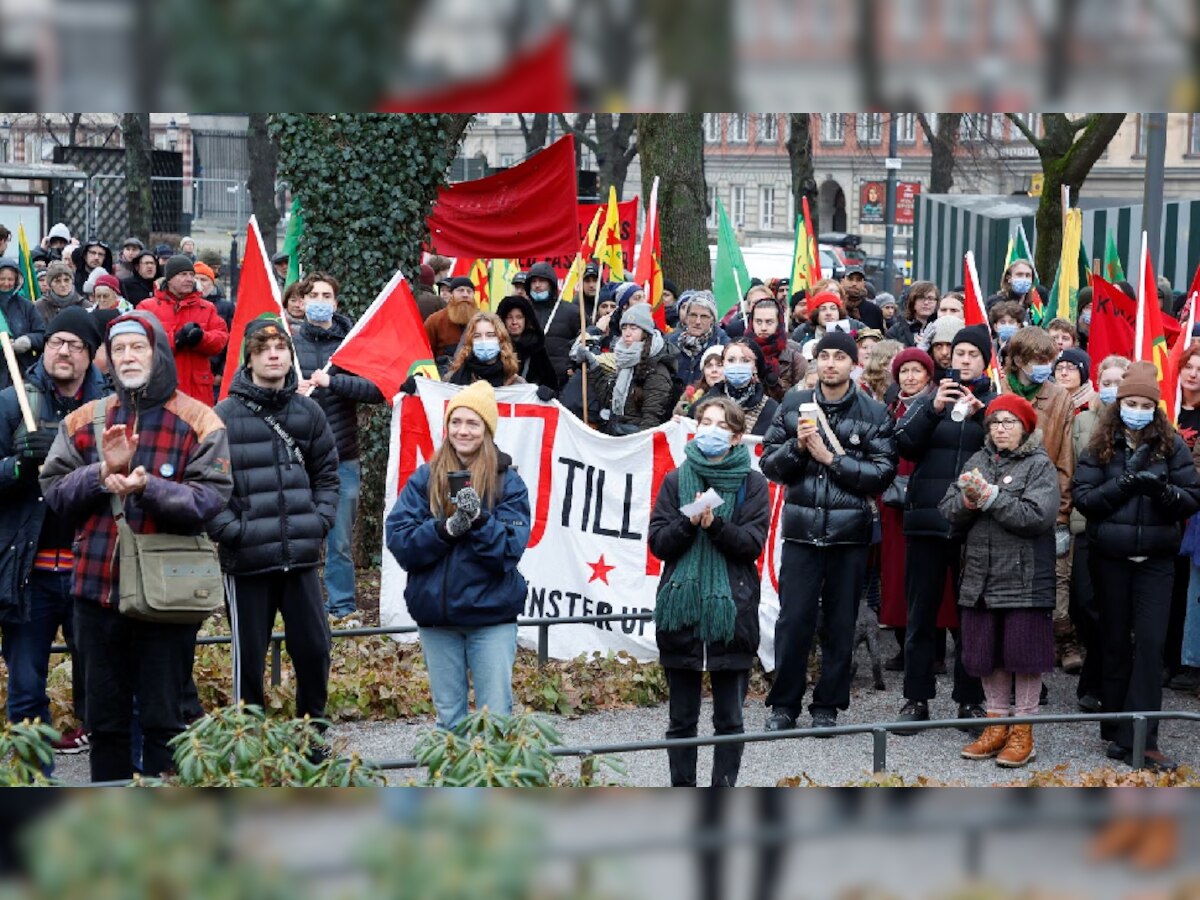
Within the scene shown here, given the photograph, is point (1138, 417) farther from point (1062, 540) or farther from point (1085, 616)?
point (1085, 616)

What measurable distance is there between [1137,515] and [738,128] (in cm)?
639

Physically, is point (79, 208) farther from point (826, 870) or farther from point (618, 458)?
point (826, 870)

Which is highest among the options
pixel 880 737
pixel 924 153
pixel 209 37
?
pixel 924 153

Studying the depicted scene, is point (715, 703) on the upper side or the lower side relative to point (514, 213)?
lower

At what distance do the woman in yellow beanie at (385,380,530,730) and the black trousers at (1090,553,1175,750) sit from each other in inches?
112

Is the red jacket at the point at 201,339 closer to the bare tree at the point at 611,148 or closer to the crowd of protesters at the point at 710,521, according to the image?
the crowd of protesters at the point at 710,521

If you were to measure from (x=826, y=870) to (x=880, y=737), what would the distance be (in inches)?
216

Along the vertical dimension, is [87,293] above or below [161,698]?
above

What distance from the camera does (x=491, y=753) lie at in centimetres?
357

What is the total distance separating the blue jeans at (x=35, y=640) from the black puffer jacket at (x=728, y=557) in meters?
2.37

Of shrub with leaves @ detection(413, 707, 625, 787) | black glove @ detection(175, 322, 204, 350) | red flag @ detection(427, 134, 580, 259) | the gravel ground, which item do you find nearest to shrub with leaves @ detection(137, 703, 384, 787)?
shrub with leaves @ detection(413, 707, 625, 787)

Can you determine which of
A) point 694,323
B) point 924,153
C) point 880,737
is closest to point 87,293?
point 694,323

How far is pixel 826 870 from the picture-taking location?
1277mm

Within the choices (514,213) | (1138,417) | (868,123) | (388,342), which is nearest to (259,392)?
(388,342)
